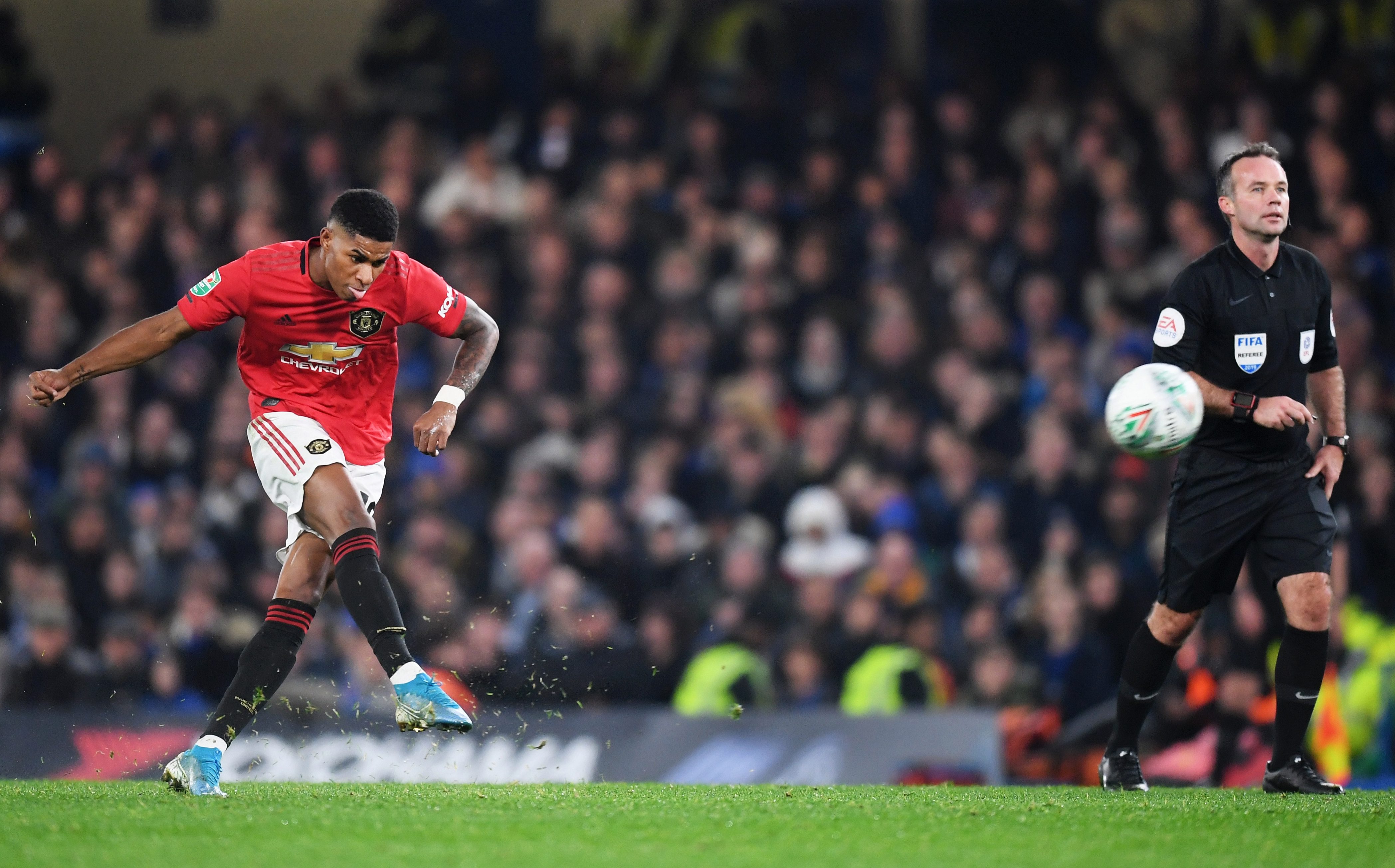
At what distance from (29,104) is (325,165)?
3.42 m

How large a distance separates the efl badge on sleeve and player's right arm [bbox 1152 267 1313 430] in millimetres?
158

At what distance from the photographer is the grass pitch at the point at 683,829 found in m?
3.94

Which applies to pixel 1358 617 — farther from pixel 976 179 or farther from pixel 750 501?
pixel 976 179

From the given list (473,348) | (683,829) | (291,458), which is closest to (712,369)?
(473,348)

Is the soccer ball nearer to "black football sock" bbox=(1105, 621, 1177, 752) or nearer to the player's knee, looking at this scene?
"black football sock" bbox=(1105, 621, 1177, 752)

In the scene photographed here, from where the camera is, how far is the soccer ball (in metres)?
5.07

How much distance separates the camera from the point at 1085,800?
17.3 feet

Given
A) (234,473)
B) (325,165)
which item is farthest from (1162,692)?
(325,165)

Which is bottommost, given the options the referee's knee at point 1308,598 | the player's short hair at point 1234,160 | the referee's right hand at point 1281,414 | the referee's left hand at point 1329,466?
the referee's knee at point 1308,598

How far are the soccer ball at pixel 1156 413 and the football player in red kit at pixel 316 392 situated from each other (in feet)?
7.43

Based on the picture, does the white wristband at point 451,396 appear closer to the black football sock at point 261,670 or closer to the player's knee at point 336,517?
the player's knee at point 336,517

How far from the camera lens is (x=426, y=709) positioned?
4699 millimetres

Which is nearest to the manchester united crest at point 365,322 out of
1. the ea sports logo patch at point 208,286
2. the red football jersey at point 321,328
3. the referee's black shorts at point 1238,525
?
the red football jersey at point 321,328

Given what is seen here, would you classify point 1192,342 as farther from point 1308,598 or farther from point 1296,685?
point 1296,685
